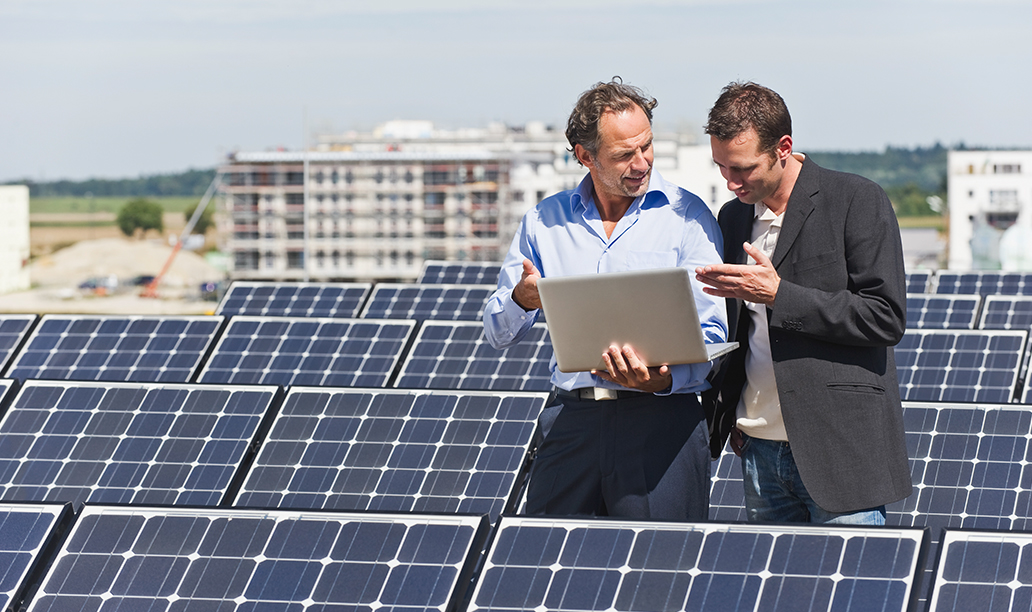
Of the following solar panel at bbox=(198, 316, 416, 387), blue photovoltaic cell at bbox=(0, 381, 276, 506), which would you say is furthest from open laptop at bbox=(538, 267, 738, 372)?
solar panel at bbox=(198, 316, 416, 387)

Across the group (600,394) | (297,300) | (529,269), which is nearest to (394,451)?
(600,394)

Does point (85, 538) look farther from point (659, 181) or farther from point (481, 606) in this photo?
point (659, 181)

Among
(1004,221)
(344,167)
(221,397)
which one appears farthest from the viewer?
(344,167)

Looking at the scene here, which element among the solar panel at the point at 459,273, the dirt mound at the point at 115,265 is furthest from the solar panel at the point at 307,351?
the dirt mound at the point at 115,265

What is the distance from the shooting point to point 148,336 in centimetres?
1016

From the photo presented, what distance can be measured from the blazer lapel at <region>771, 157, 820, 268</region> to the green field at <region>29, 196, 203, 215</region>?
16814 centimetres

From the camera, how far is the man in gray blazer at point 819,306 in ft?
12.0

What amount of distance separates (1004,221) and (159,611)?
100 m

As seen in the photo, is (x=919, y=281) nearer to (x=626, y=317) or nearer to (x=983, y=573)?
(x=626, y=317)

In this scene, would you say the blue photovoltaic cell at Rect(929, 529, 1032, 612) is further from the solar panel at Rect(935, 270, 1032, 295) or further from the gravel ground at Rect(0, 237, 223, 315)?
the gravel ground at Rect(0, 237, 223, 315)

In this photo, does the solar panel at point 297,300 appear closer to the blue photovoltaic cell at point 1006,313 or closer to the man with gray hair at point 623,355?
the blue photovoltaic cell at point 1006,313

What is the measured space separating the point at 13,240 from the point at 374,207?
135 feet

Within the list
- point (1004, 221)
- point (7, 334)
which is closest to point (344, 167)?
point (1004, 221)

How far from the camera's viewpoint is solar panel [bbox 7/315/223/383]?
9.76 metres
